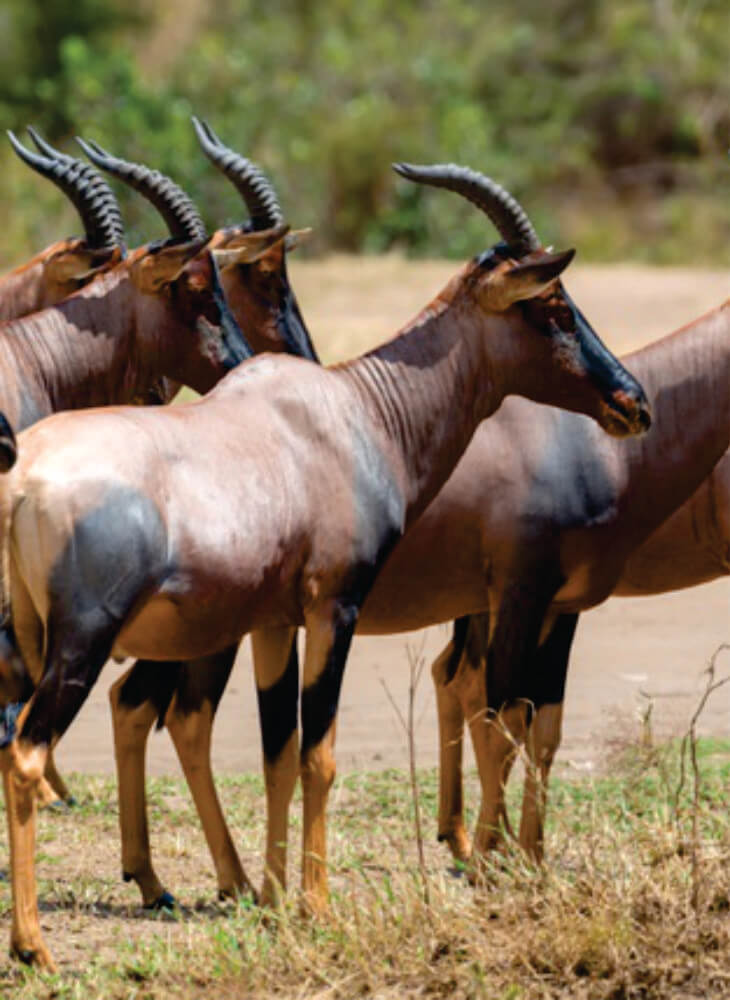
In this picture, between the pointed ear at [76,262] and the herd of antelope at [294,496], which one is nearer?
the herd of antelope at [294,496]

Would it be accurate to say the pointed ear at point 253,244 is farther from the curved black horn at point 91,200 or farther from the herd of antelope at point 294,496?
the curved black horn at point 91,200

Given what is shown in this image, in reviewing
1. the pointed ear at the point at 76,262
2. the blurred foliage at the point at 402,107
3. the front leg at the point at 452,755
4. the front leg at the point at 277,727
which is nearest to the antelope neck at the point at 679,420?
the front leg at the point at 452,755

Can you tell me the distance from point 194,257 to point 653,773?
9.71 feet

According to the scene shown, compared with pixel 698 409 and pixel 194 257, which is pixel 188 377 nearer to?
pixel 194 257

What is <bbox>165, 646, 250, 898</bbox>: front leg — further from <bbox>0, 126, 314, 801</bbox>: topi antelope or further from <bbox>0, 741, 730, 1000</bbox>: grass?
<bbox>0, 126, 314, 801</bbox>: topi antelope

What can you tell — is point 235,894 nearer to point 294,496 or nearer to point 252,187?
point 294,496

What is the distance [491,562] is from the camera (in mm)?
7441

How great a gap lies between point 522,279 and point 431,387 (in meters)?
0.45

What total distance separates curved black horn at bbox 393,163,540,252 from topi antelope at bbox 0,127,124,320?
6.18 ft

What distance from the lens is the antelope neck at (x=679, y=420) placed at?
7.61 m

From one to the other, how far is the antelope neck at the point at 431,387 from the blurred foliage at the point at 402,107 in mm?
14161

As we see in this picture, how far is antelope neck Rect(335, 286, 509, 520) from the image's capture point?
22.2 ft

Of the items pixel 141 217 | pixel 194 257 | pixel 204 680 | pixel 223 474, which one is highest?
pixel 141 217

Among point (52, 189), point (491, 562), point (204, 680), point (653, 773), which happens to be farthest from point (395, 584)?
point (52, 189)
